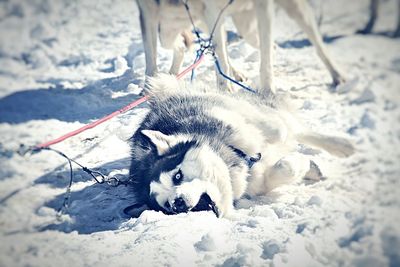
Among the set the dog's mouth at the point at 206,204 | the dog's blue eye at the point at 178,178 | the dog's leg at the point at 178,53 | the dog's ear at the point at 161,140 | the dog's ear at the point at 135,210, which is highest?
the dog's leg at the point at 178,53

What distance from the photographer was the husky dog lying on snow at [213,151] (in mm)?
2152

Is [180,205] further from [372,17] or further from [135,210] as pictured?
[372,17]

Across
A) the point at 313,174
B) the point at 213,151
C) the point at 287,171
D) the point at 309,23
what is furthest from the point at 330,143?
the point at 309,23

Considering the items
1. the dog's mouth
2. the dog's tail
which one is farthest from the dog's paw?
the dog's mouth

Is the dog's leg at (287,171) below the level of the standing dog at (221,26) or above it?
below

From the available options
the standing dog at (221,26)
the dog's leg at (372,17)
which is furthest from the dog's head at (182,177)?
the dog's leg at (372,17)

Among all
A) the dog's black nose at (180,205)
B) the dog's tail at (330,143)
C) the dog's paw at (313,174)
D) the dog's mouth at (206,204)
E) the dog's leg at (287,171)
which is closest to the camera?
the dog's black nose at (180,205)

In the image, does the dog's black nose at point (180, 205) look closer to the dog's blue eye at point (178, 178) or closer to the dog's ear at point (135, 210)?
the dog's blue eye at point (178, 178)

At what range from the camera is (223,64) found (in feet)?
13.0

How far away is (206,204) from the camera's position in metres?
2.17

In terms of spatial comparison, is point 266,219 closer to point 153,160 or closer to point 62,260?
point 153,160

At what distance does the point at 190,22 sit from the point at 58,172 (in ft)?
8.48

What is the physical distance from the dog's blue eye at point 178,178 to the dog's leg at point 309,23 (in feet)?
8.58

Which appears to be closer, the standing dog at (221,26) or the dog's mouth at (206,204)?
the dog's mouth at (206,204)
